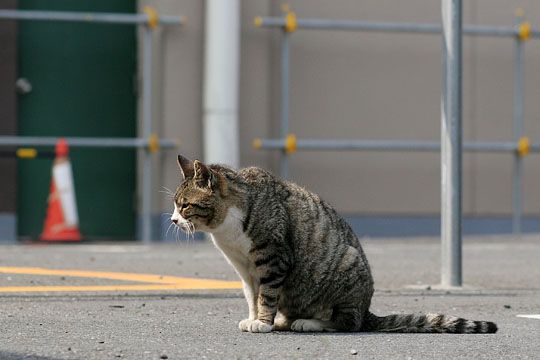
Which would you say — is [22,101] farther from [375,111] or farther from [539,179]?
[539,179]

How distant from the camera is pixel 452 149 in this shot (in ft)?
32.7


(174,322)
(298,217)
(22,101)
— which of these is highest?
(22,101)

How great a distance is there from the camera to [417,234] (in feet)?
56.9

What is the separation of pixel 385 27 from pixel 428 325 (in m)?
10.3

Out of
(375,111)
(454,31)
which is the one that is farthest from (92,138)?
(454,31)

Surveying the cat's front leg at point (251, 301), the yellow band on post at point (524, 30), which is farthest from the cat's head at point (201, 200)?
the yellow band on post at point (524, 30)

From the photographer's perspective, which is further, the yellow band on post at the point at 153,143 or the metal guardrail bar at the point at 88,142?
the yellow band on post at the point at 153,143

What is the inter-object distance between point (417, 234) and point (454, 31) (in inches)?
295

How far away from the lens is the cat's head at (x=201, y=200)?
23.3 ft

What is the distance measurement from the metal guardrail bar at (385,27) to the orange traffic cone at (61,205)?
2.97 metres

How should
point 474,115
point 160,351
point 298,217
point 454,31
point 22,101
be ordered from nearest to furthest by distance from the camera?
point 160,351
point 298,217
point 454,31
point 22,101
point 474,115

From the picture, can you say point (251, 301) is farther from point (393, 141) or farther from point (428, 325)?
point (393, 141)

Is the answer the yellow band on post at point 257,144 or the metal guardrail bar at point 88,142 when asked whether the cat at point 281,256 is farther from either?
the yellow band on post at point 257,144

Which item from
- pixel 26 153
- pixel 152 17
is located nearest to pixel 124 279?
pixel 26 153
